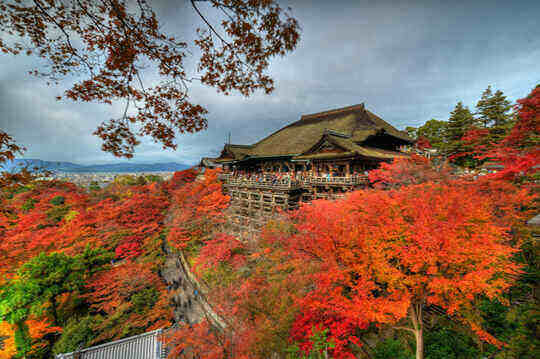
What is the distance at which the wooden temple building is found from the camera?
1355cm

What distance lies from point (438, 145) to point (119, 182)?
5603 centimetres

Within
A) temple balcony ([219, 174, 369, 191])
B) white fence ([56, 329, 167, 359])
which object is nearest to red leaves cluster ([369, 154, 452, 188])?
temple balcony ([219, 174, 369, 191])

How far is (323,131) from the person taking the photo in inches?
681

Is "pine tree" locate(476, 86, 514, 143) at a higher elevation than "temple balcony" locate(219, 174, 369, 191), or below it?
higher

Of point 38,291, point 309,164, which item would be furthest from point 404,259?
point 38,291

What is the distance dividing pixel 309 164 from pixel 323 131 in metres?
3.67

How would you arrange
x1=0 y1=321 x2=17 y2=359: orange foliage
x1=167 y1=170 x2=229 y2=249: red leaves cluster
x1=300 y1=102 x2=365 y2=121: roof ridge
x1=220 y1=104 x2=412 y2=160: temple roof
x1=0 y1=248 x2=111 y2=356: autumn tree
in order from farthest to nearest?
x1=300 y1=102 x2=365 y2=121: roof ridge → x1=220 y1=104 x2=412 y2=160: temple roof → x1=167 y1=170 x2=229 y2=249: red leaves cluster → x1=0 y1=321 x2=17 y2=359: orange foliage → x1=0 y1=248 x2=111 y2=356: autumn tree

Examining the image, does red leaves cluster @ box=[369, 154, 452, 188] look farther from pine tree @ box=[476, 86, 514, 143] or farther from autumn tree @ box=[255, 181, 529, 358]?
pine tree @ box=[476, 86, 514, 143]

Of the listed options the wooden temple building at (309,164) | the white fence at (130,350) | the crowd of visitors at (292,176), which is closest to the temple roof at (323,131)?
the wooden temple building at (309,164)

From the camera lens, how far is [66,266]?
10.8 meters

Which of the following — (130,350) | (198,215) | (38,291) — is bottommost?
(130,350)

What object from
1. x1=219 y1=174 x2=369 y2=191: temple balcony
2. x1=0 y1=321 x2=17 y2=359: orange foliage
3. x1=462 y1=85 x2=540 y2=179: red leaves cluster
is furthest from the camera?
x1=219 y1=174 x2=369 y2=191: temple balcony

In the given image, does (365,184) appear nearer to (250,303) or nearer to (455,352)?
(455,352)

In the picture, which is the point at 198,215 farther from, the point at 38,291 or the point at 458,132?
the point at 458,132
